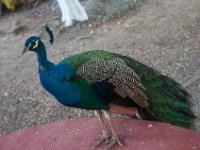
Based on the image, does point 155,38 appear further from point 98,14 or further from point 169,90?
point 169,90

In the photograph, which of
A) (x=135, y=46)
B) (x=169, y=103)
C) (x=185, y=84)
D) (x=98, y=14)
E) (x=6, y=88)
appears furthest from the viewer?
(x=98, y=14)

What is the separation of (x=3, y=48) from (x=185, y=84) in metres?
2.26

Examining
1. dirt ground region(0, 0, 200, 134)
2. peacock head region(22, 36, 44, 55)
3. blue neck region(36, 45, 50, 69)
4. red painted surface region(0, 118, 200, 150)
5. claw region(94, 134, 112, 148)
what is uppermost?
peacock head region(22, 36, 44, 55)

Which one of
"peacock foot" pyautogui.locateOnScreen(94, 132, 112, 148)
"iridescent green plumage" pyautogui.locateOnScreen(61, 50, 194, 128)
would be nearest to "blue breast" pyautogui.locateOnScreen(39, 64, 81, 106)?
"iridescent green plumage" pyautogui.locateOnScreen(61, 50, 194, 128)

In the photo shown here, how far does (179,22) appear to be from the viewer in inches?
196

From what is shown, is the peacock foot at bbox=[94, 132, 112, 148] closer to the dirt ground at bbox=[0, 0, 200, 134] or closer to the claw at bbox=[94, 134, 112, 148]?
the claw at bbox=[94, 134, 112, 148]

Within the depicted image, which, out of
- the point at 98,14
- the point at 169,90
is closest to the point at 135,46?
the point at 98,14

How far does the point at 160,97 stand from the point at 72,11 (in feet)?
11.0

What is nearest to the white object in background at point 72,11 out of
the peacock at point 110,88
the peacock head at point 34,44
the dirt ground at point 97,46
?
the dirt ground at point 97,46

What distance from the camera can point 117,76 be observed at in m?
2.11

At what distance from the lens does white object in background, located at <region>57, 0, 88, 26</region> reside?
17.6 ft

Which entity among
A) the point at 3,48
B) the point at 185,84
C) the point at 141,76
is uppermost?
the point at 141,76

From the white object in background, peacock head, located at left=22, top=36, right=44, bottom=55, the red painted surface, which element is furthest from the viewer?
the white object in background

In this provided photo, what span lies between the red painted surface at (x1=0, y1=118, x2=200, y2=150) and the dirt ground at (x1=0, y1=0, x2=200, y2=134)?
4.94 feet
